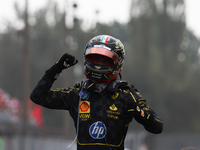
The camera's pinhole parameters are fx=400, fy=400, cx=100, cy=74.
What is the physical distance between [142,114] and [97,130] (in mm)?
412

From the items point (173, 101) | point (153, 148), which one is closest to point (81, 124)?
point (153, 148)

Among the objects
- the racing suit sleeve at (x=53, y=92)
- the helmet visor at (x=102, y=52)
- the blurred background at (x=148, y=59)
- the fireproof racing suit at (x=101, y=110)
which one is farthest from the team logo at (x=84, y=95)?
the blurred background at (x=148, y=59)

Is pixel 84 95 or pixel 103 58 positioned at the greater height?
pixel 103 58

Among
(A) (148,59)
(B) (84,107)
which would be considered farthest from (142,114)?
Answer: (A) (148,59)

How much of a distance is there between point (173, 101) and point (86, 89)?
135ft

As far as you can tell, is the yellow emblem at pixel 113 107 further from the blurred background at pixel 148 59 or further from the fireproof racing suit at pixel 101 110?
the blurred background at pixel 148 59

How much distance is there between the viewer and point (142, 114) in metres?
3.39

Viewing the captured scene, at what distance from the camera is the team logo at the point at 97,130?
3439 millimetres

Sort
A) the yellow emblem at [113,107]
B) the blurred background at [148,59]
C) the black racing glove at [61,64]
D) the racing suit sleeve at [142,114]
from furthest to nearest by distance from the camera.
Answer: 1. the blurred background at [148,59]
2. the black racing glove at [61,64]
3. the yellow emblem at [113,107]
4. the racing suit sleeve at [142,114]

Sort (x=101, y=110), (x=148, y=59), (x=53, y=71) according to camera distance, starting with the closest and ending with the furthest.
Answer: (x=101, y=110)
(x=53, y=71)
(x=148, y=59)

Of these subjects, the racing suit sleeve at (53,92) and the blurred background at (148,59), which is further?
the blurred background at (148,59)

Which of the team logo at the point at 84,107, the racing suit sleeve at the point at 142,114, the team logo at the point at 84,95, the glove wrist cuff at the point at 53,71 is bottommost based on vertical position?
the racing suit sleeve at the point at 142,114

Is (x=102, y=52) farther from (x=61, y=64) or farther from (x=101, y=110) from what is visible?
(x=101, y=110)

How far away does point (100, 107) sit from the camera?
11.6 feet
